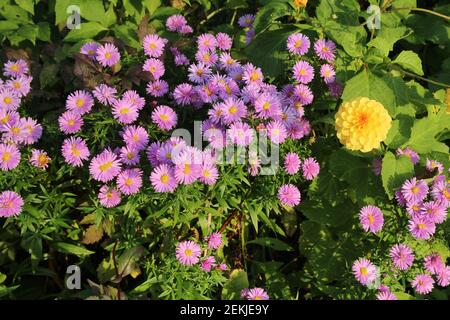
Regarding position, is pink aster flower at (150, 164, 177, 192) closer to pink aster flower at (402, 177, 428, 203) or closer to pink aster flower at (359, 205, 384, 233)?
pink aster flower at (359, 205, 384, 233)

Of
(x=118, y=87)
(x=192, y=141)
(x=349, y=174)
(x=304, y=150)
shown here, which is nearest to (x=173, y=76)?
(x=118, y=87)

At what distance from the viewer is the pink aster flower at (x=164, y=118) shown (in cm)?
221

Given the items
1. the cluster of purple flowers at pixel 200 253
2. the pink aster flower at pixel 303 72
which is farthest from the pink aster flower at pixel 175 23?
the cluster of purple flowers at pixel 200 253

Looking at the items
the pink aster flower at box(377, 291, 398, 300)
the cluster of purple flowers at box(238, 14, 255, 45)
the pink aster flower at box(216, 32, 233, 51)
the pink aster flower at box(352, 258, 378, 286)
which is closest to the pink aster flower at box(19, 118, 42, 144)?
the pink aster flower at box(216, 32, 233, 51)

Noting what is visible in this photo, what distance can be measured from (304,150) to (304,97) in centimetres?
23

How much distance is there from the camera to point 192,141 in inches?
88.9

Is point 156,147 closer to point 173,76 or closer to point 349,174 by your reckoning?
point 173,76

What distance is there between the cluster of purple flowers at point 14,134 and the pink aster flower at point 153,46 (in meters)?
0.53

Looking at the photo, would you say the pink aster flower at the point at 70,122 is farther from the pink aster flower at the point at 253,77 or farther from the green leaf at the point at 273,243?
the green leaf at the point at 273,243

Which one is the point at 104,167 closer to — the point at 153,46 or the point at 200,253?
the point at 200,253

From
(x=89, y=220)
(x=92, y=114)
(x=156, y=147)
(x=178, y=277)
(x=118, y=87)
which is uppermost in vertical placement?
(x=118, y=87)

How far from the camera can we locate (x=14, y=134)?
7.14ft

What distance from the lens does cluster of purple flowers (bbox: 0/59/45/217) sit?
6.81 feet

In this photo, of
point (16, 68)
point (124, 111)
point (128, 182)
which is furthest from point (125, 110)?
point (16, 68)
